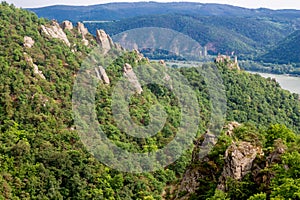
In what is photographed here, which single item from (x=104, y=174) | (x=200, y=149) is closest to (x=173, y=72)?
(x=104, y=174)

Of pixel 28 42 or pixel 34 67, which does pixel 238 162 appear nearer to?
pixel 34 67

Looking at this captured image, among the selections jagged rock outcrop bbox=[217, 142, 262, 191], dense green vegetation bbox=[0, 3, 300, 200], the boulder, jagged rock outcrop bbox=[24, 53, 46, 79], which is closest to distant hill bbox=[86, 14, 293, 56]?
the boulder

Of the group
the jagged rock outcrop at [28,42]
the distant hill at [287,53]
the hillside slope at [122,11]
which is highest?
the jagged rock outcrop at [28,42]

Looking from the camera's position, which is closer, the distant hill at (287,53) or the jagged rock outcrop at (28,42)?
the jagged rock outcrop at (28,42)

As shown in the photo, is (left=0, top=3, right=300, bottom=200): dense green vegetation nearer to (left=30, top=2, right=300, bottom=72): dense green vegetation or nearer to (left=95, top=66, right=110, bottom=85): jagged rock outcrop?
(left=95, top=66, right=110, bottom=85): jagged rock outcrop

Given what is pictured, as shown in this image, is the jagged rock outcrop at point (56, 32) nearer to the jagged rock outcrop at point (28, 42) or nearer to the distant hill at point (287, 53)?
the jagged rock outcrop at point (28, 42)

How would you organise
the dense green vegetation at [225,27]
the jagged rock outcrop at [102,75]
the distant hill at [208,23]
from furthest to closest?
1. the distant hill at [208,23]
2. the dense green vegetation at [225,27]
3. the jagged rock outcrop at [102,75]

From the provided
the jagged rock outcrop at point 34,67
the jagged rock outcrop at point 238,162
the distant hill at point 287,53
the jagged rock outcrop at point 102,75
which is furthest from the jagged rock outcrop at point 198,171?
the distant hill at point 287,53

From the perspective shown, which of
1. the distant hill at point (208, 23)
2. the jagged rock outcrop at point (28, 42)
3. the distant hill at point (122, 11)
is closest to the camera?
the jagged rock outcrop at point (28, 42)
